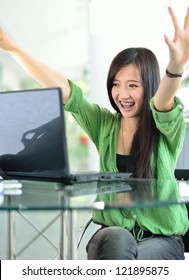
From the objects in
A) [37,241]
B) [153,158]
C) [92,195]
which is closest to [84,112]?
[153,158]

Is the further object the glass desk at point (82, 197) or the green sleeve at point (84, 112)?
the green sleeve at point (84, 112)

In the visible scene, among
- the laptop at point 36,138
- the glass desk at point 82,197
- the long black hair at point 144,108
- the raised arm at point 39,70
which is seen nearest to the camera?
the glass desk at point 82,197

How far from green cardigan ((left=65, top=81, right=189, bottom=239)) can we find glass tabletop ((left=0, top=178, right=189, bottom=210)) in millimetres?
80

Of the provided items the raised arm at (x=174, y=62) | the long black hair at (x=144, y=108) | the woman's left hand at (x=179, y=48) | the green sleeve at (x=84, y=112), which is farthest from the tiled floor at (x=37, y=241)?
the woman's left hand at (x=179, y=48)

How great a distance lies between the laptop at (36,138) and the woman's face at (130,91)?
1.06ft

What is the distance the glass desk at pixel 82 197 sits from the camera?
1.05 m

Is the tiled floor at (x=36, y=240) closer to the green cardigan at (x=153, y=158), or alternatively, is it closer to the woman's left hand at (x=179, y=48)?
the green cardigan at (x=153, y=158)

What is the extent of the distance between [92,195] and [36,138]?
0.26m

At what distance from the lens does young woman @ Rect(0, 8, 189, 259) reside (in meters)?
1.40

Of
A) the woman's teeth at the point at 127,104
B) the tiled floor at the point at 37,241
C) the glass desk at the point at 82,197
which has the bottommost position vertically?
the tiled floor at the point at 37,241

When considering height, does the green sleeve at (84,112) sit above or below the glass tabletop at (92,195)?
above

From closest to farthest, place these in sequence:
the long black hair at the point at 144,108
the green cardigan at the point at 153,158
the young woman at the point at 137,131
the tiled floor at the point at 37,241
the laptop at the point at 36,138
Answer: the laptop at the point at 36,138
the young woman at the point at 137,131
the green cardigan at the point at 153,158
the long black hair at the point at 144,108
the tiled floor at the point at 37,241
